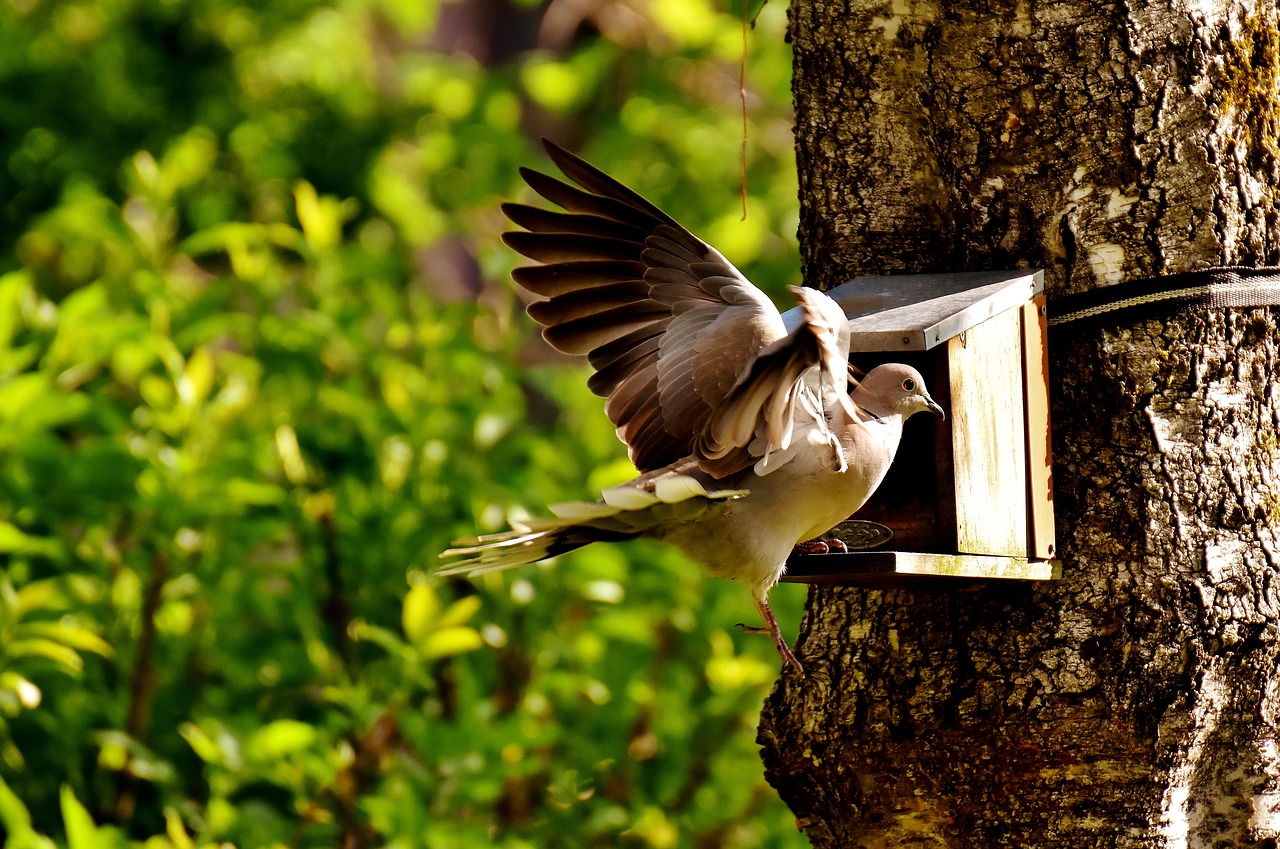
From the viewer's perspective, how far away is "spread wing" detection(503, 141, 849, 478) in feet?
7.74

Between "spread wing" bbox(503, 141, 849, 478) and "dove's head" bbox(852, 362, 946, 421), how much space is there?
188mm

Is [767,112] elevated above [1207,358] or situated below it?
above

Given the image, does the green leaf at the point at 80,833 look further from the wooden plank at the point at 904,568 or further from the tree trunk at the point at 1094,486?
the wooden plank at the point at 904,568

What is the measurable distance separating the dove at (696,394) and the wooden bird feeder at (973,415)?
0.27ft

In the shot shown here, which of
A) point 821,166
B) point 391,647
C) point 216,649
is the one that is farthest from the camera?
point 216,649

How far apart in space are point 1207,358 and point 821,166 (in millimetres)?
810

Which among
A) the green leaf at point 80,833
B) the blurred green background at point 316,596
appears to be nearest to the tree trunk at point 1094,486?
the blurred green background at point 316,596

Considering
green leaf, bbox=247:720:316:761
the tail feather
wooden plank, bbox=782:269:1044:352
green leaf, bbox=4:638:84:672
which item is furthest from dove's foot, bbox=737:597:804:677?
green leaf, bbox=4:638:84:672

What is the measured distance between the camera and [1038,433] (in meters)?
2.45

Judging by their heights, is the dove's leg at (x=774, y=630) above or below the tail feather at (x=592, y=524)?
below

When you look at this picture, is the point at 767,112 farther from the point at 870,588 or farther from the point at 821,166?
the point at 870,588

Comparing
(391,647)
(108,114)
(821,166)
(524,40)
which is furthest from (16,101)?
(821,166)

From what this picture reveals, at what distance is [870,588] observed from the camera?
250 centimetres

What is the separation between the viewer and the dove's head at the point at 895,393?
227 cm
